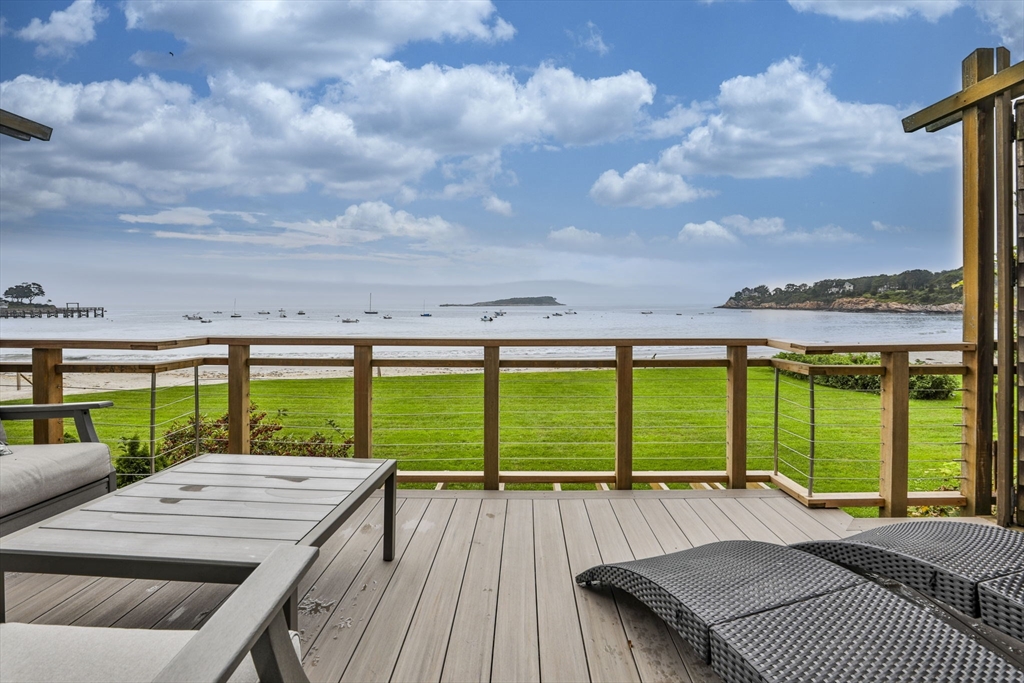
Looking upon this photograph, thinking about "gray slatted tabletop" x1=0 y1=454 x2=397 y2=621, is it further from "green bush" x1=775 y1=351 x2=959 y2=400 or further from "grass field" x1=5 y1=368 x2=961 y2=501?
"green bush" x1=775 y1=351 x2=959 y2=400

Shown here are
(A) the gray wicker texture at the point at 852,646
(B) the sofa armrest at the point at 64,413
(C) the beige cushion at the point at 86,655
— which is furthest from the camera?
(B) the sofa armrest at the point at 64,413

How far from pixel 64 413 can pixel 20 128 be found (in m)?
1.83

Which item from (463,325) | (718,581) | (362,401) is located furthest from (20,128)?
(463,325)

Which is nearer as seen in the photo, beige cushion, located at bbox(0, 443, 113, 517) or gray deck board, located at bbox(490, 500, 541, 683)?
gray deck board, located at bbox(490, 500, 541, 683)

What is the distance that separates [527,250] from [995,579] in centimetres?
1862

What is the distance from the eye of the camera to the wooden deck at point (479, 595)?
A: 164 centimetres

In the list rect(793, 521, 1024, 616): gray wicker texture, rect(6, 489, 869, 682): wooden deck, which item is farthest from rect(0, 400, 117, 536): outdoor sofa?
rect(793, 521, 1024, 616): gray wicker texture

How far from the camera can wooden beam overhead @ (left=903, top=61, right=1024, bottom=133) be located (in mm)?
2684

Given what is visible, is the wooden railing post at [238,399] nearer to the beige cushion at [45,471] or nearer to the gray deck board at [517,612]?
the beige cushion at [45,471]

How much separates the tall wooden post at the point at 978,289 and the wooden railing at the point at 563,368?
0.07 ft

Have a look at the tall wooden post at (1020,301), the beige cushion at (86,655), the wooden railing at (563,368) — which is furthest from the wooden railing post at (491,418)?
the tall wooden post at (1020,301)

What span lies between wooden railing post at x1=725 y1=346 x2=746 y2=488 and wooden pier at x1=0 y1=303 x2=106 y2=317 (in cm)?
1171

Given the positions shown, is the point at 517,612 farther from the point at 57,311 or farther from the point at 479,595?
the point at 57,311

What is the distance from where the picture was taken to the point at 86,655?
1028 mm
